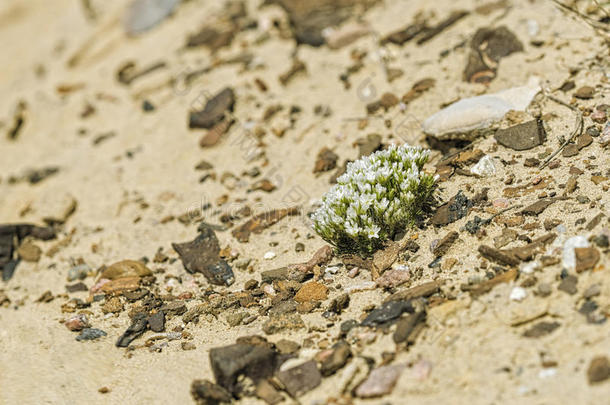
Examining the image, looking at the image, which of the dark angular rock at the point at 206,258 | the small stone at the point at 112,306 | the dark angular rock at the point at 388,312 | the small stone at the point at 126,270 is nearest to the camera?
the dark angular rock at the point at 388,312

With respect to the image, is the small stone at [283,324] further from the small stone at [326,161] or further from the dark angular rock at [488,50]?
the dark angular rock at [488,50]

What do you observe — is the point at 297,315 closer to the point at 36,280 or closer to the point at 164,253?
the point at 164,253

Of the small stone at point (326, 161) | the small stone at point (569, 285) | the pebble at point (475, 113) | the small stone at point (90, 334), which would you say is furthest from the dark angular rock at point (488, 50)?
the small stone at point (90, 334)

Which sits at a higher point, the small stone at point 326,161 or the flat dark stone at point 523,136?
the flat dark stone at point 523,136

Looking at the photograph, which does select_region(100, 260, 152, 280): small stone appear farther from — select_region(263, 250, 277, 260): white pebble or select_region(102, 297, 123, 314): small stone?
select_region(263, 250, 277, 260): white pebble

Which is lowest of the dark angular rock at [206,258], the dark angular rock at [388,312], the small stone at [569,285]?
the dark angular rock at [206,258]

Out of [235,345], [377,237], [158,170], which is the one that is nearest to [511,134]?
[377,237]

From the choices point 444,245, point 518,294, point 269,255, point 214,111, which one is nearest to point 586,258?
point 518,294
